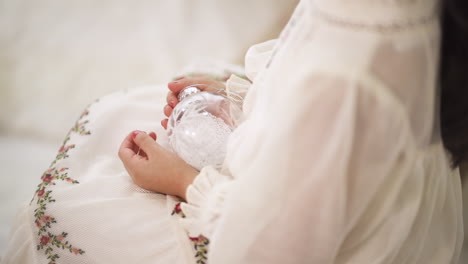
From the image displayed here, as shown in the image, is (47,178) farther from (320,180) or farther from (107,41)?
(107,41)

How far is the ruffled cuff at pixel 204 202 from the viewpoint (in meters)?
0.52

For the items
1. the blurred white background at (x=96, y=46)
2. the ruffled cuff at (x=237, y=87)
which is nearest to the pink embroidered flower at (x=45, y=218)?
the ruffled cuff at (x=237, y=87)

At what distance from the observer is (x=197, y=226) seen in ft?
1.78

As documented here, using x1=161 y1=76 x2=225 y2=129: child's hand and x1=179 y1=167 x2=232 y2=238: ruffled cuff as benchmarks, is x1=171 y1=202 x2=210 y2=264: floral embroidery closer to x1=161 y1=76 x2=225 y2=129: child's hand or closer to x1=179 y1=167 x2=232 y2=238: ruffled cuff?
x1=179 y1=167 x2=232 y2=238: ruffled cuff

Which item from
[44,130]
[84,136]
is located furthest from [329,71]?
[44,130]

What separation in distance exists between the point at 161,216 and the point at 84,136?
0.92 feet

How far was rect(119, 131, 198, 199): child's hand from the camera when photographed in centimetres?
61

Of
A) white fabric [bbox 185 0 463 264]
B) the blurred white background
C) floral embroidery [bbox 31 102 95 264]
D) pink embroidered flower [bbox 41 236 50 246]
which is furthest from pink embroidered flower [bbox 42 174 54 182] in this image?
the blurred white background

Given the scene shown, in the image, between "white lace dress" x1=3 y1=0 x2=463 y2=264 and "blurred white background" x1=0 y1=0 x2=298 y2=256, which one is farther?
"blurred white background" x1=0 y1=0 x2=298 y2=256

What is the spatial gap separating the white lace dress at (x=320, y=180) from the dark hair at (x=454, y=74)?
0.02m

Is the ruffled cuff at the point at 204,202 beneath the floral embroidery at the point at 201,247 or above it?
above

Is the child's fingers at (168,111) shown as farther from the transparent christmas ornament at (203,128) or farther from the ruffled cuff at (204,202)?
the ruffled cuff at (204,202)

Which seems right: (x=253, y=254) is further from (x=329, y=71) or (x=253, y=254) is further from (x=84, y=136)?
(x=84, y=136)

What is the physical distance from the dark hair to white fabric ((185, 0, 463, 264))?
0.06 ft
